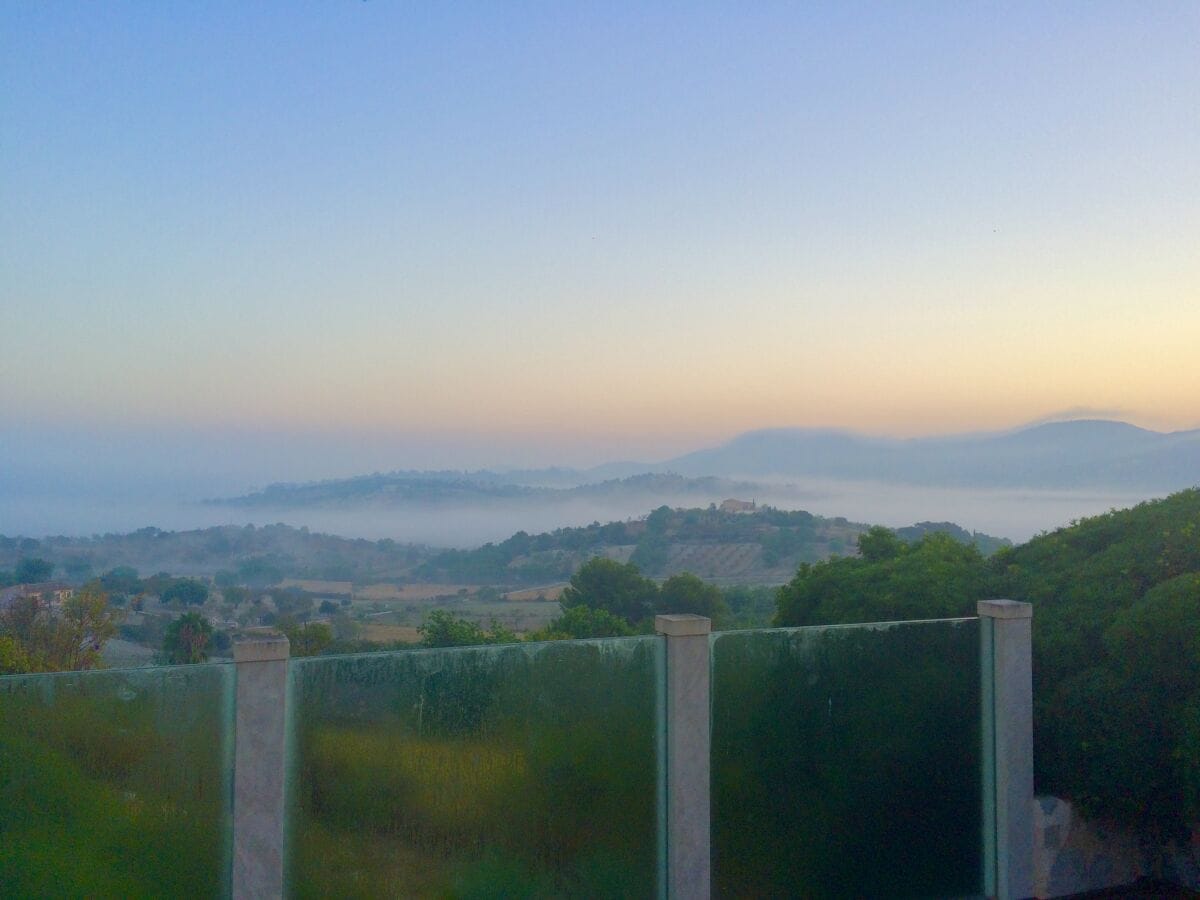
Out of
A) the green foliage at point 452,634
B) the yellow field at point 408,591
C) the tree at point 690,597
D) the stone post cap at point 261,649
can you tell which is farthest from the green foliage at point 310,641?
the yellow field at point 408,591

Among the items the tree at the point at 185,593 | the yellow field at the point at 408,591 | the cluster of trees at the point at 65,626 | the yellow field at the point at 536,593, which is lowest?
the yellow field at the point at 408,591

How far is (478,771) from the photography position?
5.93 metres


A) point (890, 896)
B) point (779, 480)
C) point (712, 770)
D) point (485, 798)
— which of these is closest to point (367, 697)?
point (485, 798)

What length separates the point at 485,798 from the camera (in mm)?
5934

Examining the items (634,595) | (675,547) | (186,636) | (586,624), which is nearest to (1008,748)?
(586,624)

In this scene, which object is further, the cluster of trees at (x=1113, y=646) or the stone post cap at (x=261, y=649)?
the cluster of trees at (x=1113, y=646)

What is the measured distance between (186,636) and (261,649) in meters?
17.4

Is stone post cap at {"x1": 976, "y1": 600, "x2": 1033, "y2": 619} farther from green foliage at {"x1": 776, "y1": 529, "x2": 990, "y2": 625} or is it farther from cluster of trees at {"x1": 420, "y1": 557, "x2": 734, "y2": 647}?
cluster of trees at {"x1": 420, "y1": 557, "x2": 734, "y2": 647}

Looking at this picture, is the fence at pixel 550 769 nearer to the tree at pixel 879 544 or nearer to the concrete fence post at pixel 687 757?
the concrete fence post at pixel 687 757

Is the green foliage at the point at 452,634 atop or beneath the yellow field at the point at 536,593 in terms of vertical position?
atop

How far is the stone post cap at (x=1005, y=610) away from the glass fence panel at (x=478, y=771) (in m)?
2.55

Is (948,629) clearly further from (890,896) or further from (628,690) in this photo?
(628,690)

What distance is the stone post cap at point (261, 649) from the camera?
5.38m

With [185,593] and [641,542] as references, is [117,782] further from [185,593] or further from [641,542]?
[641,542]
